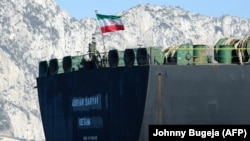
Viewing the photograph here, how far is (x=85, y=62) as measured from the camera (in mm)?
54031

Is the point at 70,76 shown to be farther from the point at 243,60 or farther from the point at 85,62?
the point at 243,60

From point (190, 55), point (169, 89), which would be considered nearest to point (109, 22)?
point (190, 55)

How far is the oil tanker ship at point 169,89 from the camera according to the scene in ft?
146

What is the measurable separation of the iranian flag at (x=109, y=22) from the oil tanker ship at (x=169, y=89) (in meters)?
2.53

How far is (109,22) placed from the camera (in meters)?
52.3

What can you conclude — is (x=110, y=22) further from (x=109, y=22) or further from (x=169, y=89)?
(x=169, y=89)

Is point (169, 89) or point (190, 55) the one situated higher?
point (190, 55)

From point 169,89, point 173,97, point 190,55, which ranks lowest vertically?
point 173,97

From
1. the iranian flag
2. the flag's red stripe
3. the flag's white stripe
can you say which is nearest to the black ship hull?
the flag's red stripe

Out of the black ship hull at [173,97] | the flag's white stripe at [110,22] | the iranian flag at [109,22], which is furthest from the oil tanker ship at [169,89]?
the flag's white stripe at [110,22]

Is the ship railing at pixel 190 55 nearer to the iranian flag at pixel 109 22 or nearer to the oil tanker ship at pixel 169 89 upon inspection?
the oil tanker ship at pixel 169 89

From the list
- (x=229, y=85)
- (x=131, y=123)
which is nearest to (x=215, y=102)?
(x=229, y=85)

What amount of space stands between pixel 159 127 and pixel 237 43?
582 centimetres

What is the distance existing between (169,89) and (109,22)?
8.58 metres
